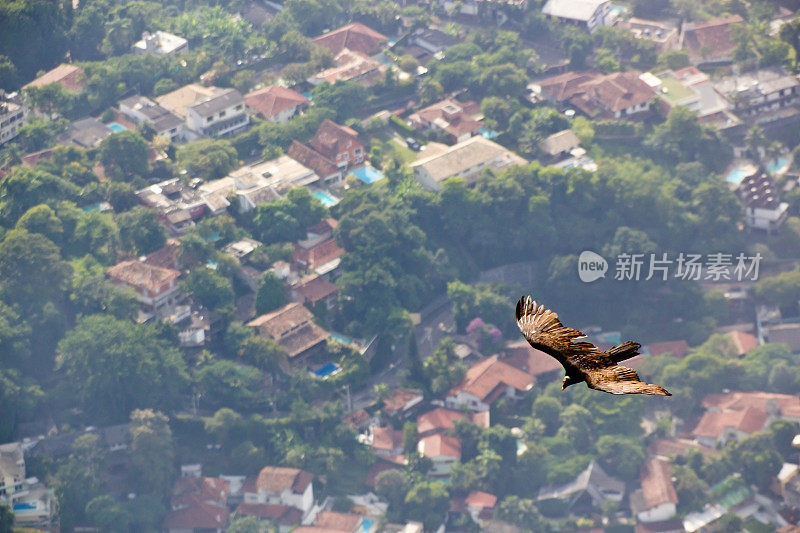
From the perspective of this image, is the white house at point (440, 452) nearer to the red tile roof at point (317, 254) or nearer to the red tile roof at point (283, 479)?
the red tile roof at point (283, 479)

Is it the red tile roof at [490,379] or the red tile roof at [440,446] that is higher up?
Result: the red tile roof at [490,379]

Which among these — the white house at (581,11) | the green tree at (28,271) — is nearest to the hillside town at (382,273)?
the green tree at (28,271)

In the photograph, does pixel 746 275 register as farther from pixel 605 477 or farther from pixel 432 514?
pixel 432 514

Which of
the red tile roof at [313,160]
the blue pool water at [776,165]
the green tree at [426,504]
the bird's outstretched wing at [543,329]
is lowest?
the green tree at [426,504]

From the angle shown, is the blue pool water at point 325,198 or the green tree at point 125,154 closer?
the green tree at point 125,154

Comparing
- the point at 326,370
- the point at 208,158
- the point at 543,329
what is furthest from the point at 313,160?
the point at 543,329

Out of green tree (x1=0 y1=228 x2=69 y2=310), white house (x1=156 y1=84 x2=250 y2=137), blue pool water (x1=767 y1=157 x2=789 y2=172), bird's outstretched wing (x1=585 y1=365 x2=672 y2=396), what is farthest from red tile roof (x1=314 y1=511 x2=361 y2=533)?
blue pool water (x1=767 y1=157 x2=789 y2=172)

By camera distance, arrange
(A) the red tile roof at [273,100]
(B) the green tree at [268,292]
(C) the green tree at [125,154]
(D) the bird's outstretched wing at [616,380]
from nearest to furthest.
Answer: (D) the bird's outstretched wing at [616,380]
(B) the green tree at [268,292]
(C) the green tree at [125,154]
(A) the red tile roof at [273,100]
